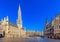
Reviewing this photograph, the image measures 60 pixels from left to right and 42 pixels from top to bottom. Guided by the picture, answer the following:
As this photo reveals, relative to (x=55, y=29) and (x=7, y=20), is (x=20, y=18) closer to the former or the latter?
(x=7, y=20)

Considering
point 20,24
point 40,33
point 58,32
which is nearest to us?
point 58,32

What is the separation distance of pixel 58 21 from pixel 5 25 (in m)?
38.4

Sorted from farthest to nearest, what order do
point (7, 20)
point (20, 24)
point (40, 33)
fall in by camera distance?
point (20, 24), point (40, 33), point (7, 20)

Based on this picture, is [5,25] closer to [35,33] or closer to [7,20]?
[7,20]

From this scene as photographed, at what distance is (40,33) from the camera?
302ft

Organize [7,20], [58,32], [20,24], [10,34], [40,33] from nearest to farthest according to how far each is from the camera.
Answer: [58,32]
[10,34]
[7,20]
[40,33]
[20,24]

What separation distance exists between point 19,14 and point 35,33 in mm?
37536

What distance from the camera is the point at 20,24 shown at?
12350cm

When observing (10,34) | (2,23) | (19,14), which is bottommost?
(10,34)

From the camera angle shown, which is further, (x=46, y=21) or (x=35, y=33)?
(x=35, y=33)

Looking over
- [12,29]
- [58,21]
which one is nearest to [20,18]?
[12,29]

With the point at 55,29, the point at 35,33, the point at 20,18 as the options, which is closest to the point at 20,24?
the point at 20,18

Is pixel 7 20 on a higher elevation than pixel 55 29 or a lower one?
higher

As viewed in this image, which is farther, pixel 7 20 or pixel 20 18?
pixel 20 18
